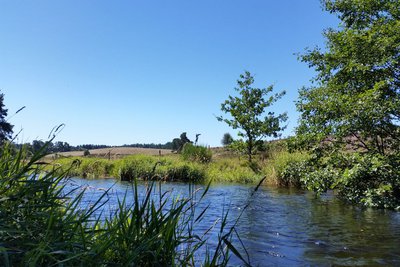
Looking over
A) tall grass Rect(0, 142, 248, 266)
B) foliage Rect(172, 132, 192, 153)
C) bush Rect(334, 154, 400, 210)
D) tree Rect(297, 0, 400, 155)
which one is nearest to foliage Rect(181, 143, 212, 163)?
foliage Rect(172, 132, 192, 153)

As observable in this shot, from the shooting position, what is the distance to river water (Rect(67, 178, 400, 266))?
5.62 m

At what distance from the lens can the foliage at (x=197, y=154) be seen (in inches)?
1006

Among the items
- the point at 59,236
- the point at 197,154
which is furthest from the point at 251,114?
the point at 59,236

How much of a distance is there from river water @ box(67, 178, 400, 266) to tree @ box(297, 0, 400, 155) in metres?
2.27

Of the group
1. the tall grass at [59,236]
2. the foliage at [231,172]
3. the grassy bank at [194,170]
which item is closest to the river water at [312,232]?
the tall grass at [59,236]

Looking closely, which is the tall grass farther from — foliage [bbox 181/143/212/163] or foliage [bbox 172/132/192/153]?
foliage [bbox 181/143/212/163]

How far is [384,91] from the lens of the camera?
35.0 feet

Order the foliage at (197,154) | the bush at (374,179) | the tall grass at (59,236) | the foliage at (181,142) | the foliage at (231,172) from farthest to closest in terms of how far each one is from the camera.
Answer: the foliage at (197,154) → the foliage at (231,172) → the bush at (374,179) → the foliage at (181,142) → the tall grass at (59,236)

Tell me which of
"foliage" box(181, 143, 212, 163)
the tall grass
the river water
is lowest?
the river water

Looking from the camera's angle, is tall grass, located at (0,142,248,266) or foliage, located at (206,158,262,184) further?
foliage, located at (206,158,262,184)

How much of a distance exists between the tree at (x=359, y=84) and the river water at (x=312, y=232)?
2270 millimetres

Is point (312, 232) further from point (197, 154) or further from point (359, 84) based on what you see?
point (197, 154)

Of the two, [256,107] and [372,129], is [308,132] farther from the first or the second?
[256,107]

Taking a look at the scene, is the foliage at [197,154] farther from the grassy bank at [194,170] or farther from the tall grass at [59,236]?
the tall grass at [59,236]
